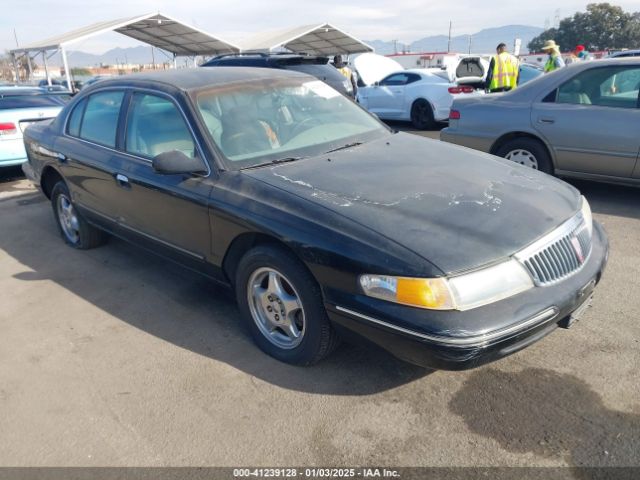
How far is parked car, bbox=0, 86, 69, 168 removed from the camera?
24.9ft

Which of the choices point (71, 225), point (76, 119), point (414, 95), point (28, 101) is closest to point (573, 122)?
point (76, 119)

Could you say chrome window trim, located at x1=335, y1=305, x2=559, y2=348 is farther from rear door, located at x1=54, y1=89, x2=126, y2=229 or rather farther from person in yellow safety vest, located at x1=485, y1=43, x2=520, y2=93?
person in yellow safety vest, located at x1=485, y1=43, x2=520, y2=93

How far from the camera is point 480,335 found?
232cm

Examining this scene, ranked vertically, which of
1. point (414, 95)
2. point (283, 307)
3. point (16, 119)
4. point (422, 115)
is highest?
point (16, 119)

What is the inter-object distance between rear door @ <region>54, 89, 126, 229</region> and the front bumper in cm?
243

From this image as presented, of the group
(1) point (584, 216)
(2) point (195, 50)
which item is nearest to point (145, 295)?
(1) point (584, 216)

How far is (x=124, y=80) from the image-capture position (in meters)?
4.23

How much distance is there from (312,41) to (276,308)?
2474 centimetres

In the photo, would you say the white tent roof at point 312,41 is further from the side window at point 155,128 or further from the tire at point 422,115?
the side window at point 155,128

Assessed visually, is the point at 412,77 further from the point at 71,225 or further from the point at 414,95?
the point at 71,225

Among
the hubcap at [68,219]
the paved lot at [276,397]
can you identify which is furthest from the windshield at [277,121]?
the hubcap at [68,219]

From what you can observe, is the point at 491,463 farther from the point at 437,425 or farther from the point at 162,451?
the point at 162,451

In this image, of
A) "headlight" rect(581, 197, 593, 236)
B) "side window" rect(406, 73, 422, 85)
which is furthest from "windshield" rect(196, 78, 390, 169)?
"side window" rect(406, 73, 422, 85)

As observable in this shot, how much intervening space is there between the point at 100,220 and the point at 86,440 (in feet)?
7.71
